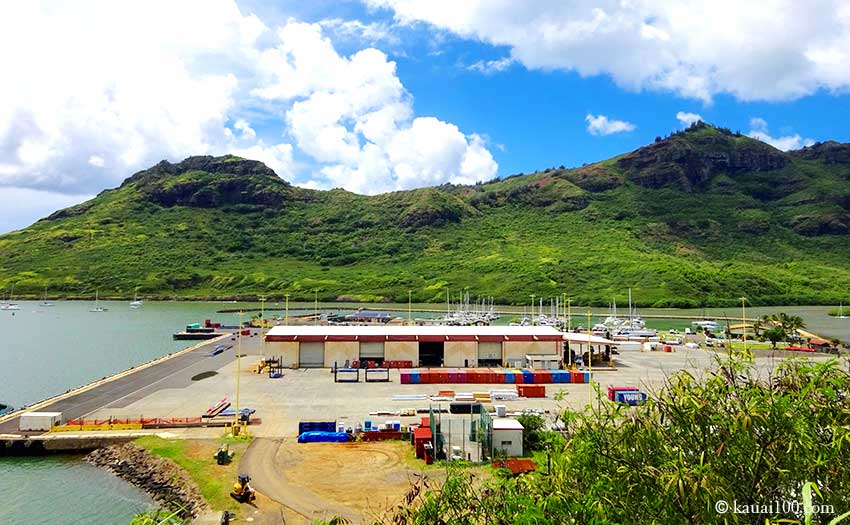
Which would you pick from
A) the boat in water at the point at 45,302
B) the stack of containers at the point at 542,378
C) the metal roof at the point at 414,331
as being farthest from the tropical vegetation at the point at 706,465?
the boat in water at the point at 45,302

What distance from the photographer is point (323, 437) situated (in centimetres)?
3011

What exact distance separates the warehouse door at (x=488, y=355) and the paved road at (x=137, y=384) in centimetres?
2609

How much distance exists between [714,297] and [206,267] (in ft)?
515

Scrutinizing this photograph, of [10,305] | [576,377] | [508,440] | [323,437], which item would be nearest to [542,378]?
[576,377]

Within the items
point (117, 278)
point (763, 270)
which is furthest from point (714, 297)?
point (117, 278)

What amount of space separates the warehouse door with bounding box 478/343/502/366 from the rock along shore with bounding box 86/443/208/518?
3243cm

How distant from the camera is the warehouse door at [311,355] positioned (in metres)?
53.1

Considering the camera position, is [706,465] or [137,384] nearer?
[706,465]

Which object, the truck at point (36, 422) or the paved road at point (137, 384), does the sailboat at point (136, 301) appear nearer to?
the paved road at point (137, 384)

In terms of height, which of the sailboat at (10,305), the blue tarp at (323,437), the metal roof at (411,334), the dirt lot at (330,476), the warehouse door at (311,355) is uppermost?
the sailboat at (10,305)

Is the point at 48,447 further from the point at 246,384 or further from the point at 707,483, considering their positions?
the point at 707,483

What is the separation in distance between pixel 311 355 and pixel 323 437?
23869 mm

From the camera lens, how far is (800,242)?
192 metres

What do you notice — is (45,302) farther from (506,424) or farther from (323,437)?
(506,424)
